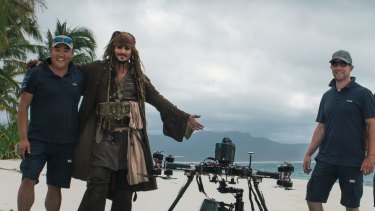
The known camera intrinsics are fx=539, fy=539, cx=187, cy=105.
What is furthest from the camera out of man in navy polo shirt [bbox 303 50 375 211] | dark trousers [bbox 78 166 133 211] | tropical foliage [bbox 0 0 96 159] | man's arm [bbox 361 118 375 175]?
tropical foliage [bbox 0 0 96 159]

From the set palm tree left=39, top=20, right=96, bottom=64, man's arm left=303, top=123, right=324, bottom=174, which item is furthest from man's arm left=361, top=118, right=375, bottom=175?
palm tree left=39, top=20, right=96, bottom=64

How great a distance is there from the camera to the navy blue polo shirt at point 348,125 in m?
5.84

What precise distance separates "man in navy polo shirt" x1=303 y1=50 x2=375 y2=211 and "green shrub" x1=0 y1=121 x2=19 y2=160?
19.7 meters

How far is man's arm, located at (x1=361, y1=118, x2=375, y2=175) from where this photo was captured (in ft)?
18.6

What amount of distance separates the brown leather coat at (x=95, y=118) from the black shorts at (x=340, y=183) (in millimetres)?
Result: 1685

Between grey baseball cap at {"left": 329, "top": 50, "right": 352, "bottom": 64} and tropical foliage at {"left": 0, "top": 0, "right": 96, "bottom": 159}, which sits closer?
grey baseball cap at {"left": 329, "top": 50, "right": 352, "bottom": 64}

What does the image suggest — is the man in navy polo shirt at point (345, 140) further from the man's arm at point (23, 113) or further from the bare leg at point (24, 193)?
the man's arm at point (23, 113)

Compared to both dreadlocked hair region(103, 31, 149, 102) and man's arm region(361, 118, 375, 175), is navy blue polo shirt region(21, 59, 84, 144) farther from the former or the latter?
man's arm region(361, 118, 375, 175)

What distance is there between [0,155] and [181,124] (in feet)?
64.4

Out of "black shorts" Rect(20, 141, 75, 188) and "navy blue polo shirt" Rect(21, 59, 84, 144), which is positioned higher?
"navy blue polo shirt" Rect(21, 59, 84, 144)

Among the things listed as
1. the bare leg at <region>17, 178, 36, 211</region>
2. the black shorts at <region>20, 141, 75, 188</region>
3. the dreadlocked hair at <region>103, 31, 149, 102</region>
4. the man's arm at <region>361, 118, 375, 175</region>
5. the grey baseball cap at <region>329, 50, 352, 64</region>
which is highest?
the grey baseball cap at <region>329, 50, 352, 64</region>

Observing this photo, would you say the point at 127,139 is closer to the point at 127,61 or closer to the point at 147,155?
the point at 147,155

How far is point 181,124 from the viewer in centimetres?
559

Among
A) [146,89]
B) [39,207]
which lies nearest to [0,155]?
[39,207]
